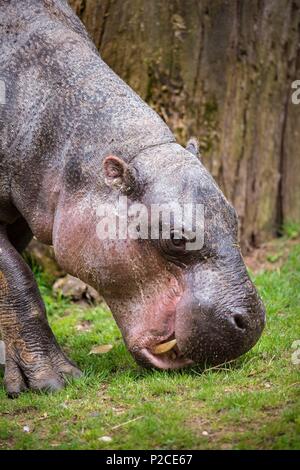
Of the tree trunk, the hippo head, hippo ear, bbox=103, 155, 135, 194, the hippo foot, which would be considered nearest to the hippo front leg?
the hippo foot

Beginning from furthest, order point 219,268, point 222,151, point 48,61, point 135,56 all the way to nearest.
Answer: point 222,151 < point 135,56 < point 48,61 < point 219,268

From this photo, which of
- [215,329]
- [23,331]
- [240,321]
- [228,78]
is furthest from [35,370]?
[228,78]

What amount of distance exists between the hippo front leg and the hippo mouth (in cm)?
81

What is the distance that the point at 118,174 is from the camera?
636 centimetres

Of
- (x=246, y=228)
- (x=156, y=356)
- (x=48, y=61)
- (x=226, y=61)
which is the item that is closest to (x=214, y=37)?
(x=226, y=61)

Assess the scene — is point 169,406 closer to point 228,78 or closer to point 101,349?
point 101,349

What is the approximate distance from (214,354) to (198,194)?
1103 millimetres

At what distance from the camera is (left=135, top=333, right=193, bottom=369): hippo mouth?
623 centimetres

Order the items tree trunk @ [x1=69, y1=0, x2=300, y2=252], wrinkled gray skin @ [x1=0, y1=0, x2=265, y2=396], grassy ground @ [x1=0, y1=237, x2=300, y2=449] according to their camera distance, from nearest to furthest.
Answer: grassy ground @ [x1=0, y1=237, x2=300, y2=449] → wrinkled gray skin @ [x1=0, y1=0, x2=265, y2=396] → tree trunk @ [x1=69, y1=0, x2=300, y2=252]

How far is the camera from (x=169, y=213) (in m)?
6.11

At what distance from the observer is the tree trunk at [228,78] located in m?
9.12

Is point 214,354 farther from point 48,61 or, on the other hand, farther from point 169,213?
point 48,61

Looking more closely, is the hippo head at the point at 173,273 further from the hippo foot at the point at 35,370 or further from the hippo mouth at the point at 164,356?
the hippo foot at the point at 35,370

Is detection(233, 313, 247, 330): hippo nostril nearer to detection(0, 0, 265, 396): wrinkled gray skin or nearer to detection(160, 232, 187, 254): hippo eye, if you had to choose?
detection(0, 0, 265, 396): wrinkled gray skin
